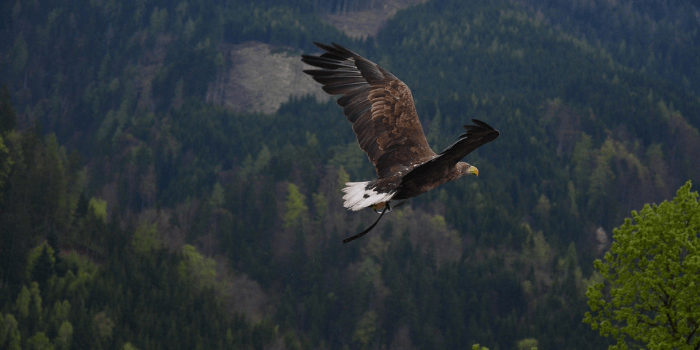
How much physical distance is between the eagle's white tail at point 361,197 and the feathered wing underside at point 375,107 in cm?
129

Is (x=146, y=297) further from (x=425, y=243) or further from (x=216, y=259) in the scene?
(x=425, y=243)

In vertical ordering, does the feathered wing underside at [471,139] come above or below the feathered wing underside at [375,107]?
above

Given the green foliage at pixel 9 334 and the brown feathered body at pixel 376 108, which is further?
the green foliage at pixel 9 334

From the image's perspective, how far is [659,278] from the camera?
62.3 ft

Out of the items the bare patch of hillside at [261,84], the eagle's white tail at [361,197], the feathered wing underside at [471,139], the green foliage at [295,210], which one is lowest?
the bare patch of hillside at [261,84]

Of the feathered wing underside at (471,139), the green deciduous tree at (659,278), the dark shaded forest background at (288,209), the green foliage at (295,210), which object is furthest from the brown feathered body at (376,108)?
the green foliage at (295,210)

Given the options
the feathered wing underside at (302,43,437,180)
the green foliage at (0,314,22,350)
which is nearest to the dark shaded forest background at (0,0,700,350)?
the green foliage at (0,314,22,350)

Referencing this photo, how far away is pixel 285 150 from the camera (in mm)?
139000

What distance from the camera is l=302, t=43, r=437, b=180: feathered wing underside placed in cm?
1343

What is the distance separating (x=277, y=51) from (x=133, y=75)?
1329 inches

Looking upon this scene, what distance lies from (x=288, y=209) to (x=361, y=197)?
111814mm

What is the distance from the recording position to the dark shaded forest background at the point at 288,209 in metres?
87.2

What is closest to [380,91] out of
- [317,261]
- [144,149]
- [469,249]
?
[317,261]

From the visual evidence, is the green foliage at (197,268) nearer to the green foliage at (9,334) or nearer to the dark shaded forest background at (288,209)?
the dark shaded forest background at (288,209)
